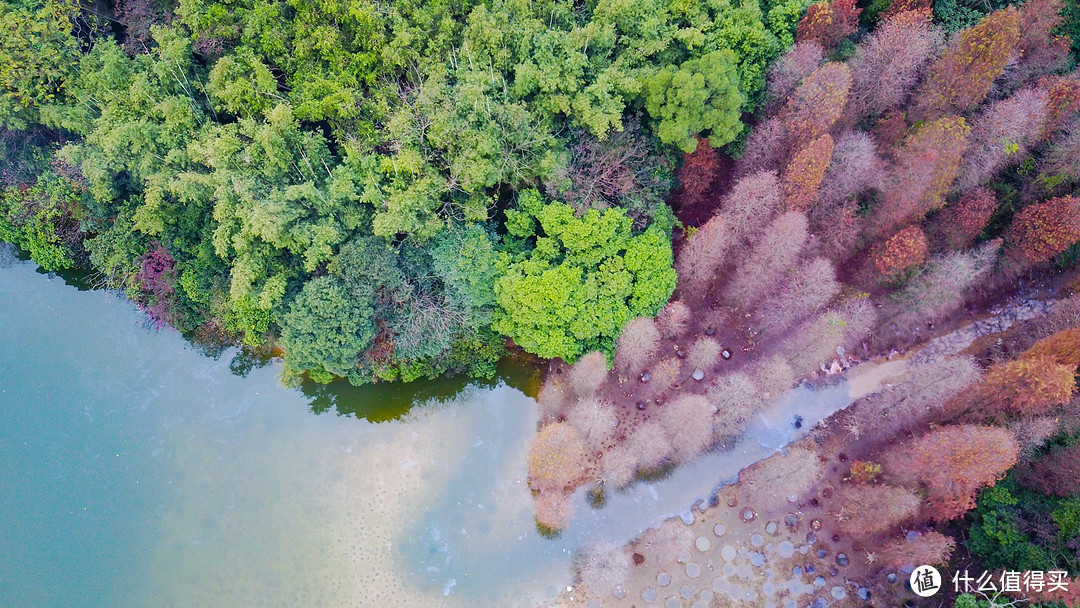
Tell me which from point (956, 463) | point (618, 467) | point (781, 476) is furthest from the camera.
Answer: point (618, 467)

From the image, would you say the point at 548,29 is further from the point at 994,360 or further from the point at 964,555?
the point at 964,555

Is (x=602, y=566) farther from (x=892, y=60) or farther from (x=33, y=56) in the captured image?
(x=33, y=56)

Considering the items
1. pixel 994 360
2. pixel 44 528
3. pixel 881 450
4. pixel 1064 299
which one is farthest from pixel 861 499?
pixel 44 528

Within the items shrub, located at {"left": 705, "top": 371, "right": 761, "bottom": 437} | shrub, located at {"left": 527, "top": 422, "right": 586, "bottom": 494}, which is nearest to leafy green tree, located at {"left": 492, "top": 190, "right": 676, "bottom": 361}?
shrub, located at {"left": 527, "top": 422, "right": 586, "bottom": 494}

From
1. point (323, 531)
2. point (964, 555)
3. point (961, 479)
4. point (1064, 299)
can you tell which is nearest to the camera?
point (961, 479)

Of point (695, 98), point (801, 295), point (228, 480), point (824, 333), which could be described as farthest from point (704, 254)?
point (228, 480)

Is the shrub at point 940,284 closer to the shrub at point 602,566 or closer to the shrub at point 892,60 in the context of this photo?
the shrub at point 892,60
